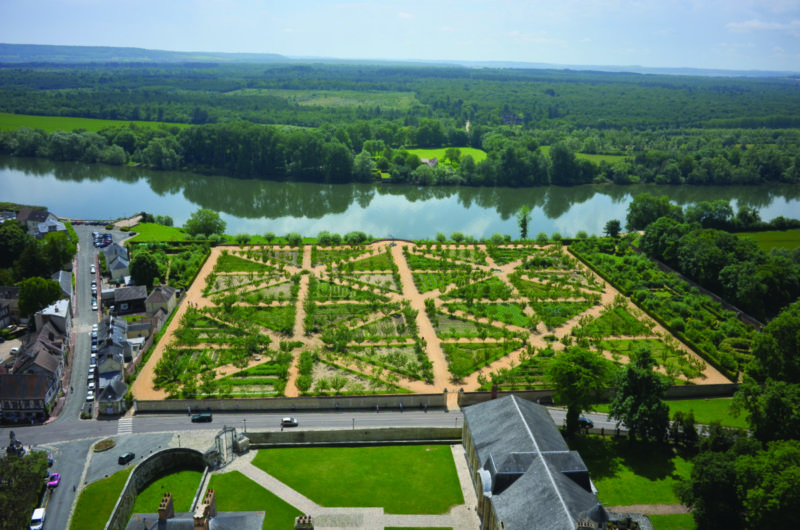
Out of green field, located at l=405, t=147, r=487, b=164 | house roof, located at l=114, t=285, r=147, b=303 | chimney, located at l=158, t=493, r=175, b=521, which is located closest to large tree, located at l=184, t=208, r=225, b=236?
house roof, located at l=114, t=285, r=147, b=303

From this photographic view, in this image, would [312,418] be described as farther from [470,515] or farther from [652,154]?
[652,154]

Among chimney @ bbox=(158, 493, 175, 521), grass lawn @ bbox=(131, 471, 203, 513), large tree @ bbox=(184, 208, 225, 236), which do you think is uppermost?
large tree @ bbox=(184, 208, 225, 236)

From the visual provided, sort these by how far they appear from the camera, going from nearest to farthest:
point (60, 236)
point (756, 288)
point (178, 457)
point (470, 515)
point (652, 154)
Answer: point (470, 515), point (178, 457), point (756, 288), point (60, 236), point (652, 154)

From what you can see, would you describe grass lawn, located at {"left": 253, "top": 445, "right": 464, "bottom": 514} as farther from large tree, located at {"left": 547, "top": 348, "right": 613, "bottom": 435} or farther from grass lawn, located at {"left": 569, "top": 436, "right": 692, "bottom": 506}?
grass lawn, located at {"left": 569, "top": 436, "right": 692, "bottom": 506}

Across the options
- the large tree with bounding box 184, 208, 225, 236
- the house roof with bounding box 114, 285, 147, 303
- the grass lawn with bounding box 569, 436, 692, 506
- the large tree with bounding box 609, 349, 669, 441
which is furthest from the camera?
the large tree with bounding box 184, 208, 225, 236

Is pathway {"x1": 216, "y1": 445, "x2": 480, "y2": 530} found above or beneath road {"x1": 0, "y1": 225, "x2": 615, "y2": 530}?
above

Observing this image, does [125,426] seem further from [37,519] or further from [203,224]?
[203,224]

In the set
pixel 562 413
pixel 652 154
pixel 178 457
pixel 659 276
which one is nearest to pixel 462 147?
pixel 652 154
